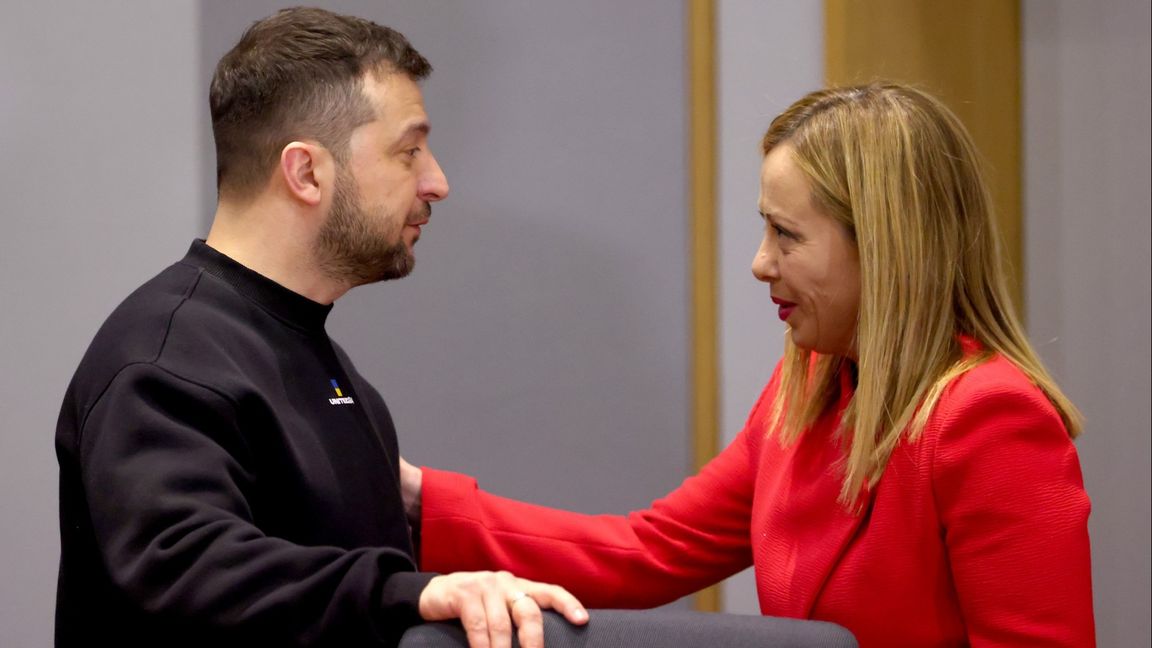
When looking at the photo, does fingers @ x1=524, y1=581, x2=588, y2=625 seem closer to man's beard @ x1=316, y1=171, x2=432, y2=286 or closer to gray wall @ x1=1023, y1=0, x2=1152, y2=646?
man's beard @ x1=316, y1=171, x2=432, y2=286

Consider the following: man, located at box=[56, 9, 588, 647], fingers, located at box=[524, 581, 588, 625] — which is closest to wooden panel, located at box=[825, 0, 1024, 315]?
man, located at box=[56, 9, 588, 647]

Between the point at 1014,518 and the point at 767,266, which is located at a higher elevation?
the point at 767,266

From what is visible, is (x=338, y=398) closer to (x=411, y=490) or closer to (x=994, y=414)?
(x=411, y=490)

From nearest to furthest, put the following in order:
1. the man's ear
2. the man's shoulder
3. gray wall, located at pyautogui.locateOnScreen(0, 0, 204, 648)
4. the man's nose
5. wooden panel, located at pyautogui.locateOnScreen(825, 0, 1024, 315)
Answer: the man's shoulder → the man's ear → the man's nose → gray wall, located at pyautogui.locateOnScreen(0, 0, 204, 648) → wooden panel, located at pyautogui.locateOnScreen(825, 0, 1024, 315)

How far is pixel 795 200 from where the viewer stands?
1.44 meters

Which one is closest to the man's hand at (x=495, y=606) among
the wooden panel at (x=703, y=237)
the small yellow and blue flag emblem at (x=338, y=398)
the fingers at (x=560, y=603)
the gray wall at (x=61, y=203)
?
the fingers at (x=560, y=603)

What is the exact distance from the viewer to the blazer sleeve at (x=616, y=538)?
1.68 meters

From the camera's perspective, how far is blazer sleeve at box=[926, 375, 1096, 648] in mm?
1261

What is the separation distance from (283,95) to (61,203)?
732 mm

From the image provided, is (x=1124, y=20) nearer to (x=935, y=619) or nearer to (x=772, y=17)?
(x=772, y=17)

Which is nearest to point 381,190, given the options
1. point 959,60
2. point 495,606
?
point 495,606

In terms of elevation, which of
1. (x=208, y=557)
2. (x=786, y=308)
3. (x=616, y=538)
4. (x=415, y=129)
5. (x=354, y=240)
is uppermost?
(x=415, y=129)

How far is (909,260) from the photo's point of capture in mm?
1364

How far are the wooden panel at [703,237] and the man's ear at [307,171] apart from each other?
1.00 meters
